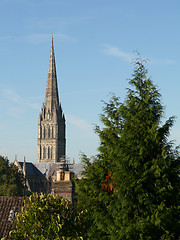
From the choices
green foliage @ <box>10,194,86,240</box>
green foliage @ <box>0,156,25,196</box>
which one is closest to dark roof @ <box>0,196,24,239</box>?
green foliage @ <box>10,194,86,240</box>

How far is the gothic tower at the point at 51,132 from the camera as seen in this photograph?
17725cm

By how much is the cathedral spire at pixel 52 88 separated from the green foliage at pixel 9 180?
90678mm

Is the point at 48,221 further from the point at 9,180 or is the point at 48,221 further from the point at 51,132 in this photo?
the point at 51,132

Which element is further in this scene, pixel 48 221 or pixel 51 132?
pixel 51 132

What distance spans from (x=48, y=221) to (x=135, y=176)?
13.6 ft

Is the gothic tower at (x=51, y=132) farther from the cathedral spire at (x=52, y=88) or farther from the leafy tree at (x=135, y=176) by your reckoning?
the leafy tree at (x=135, y=176)

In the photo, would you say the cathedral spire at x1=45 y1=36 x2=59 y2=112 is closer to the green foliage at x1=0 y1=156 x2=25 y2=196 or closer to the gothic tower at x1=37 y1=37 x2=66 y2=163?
the gothic tower at x1=37 y1=37 x2=66 y2=163

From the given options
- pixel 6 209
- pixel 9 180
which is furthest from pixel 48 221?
pixel 9 180

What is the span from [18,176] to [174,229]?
75.1 meters

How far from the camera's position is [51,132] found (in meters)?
179

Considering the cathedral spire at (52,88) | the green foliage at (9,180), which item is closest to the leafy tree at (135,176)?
the green foliage at (9,180)

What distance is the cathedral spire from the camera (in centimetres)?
18293

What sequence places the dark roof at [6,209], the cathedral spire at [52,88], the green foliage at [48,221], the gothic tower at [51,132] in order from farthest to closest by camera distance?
the cathedral spire at [52,88] < the gothic tower at [51,132] < the dark roof at [6,209] < the green foliage at [48,221]

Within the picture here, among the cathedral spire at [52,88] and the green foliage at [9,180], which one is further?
the cathedral spire at [52,88]
